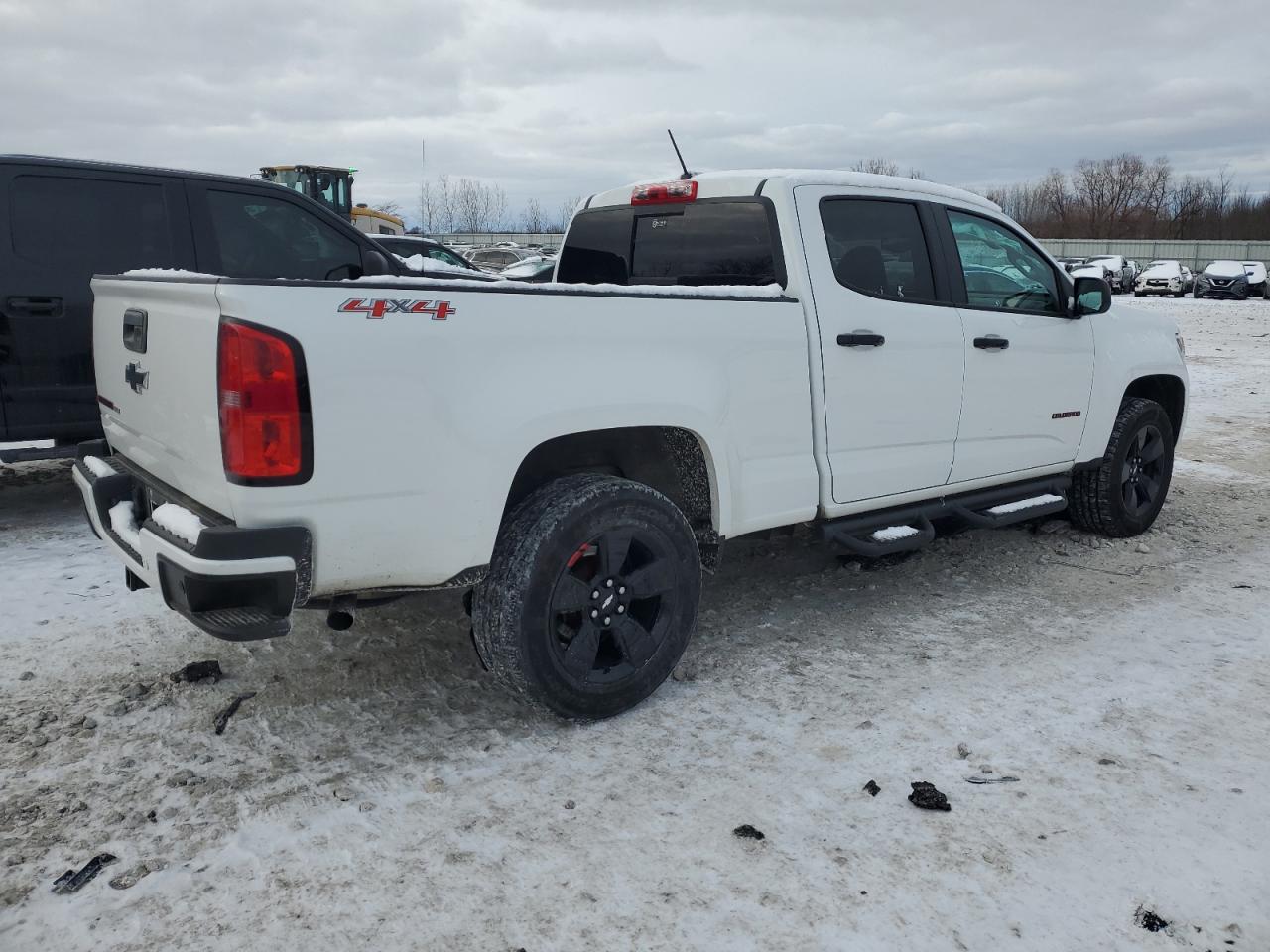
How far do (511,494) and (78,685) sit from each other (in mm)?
1753

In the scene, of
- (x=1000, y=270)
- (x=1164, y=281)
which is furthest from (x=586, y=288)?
(x=1164, y=281)

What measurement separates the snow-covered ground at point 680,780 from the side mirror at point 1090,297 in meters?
1.41

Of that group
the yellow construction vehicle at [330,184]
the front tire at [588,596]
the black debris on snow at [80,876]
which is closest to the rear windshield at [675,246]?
the front tire at [588,596]

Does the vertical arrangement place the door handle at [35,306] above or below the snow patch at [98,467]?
above

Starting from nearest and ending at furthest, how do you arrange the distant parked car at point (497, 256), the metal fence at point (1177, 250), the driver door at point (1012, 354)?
the driver door at point (1012, 354)
the distant parked car at point (497, 256)
the metal fence at point (1177, 250)

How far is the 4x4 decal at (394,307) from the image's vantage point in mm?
2670

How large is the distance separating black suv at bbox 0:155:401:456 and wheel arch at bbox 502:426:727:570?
277 cm

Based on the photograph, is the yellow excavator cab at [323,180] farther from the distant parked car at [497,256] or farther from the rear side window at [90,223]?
the rear side window at [90,223]

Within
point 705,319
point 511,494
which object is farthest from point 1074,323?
point 511,494

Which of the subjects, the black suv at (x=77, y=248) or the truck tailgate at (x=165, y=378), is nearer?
the truck tailgate at (x=165, y=378)

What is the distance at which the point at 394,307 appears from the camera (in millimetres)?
2713

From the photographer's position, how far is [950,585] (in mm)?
4895

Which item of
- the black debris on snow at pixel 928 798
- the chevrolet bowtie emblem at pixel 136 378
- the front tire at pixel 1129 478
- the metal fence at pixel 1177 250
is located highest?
the metal fence at pixel 1177 250

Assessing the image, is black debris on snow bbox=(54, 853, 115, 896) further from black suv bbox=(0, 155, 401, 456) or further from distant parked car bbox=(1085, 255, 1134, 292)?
distant parked car bbox=(1085, 255, 1134, 292)
